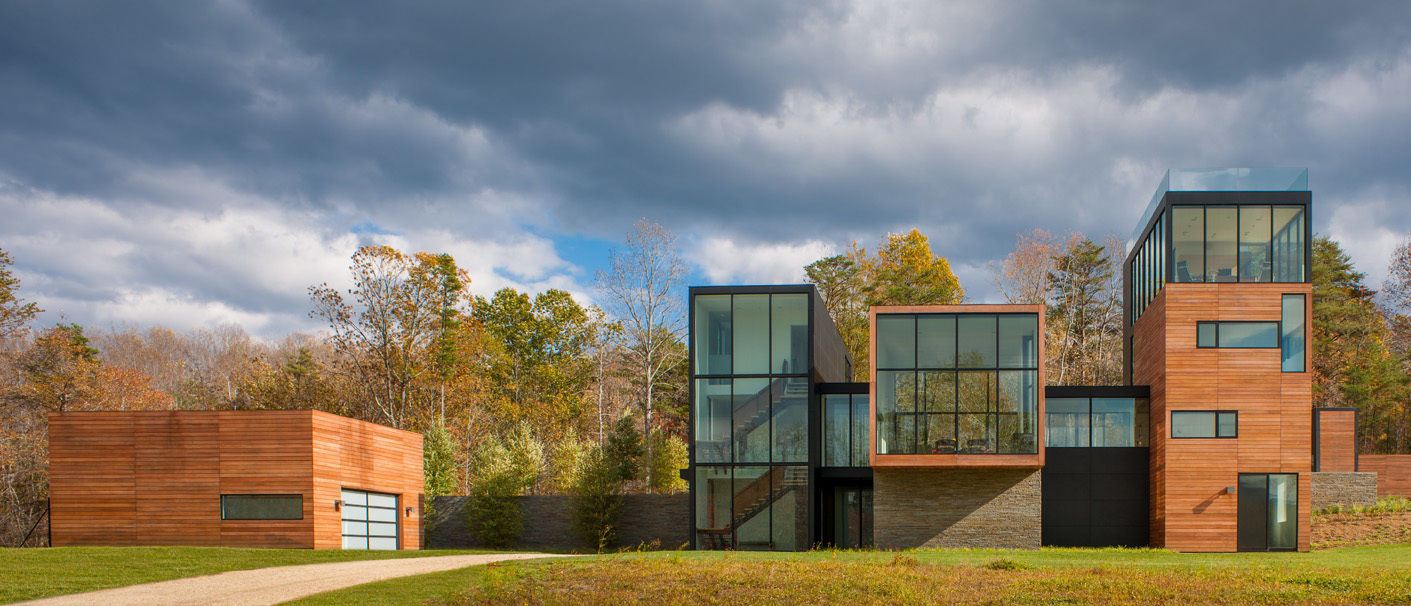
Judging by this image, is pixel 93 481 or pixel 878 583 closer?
pixel 878 583

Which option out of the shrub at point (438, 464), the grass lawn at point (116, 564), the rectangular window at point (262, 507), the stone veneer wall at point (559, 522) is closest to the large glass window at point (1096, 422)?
the stone veneer wall at point (559, 522)

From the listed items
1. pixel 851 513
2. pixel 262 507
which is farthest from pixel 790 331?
pixel 262 507

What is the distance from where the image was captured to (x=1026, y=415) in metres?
23.1

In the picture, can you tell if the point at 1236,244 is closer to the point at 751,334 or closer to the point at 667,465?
the point at 751,334

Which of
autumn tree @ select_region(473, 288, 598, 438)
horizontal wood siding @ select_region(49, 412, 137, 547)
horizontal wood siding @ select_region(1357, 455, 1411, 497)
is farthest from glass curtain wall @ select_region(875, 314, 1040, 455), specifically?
autumn tree @ select_region(473, 288, 598, 438)

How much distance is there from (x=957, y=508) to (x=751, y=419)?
17.7 ft

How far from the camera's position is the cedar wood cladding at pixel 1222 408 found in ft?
80.7

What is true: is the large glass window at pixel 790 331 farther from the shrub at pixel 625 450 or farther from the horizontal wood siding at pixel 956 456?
the shrub at pixel 625 450

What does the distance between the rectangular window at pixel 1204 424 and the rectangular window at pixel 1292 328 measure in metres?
1.83

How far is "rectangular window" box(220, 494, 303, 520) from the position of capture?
23.2 meters

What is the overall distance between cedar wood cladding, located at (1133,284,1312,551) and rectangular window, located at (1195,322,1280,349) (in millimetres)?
143

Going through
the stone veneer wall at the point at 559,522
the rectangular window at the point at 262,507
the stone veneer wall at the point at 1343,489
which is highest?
the rectangular window at the point at 262,507

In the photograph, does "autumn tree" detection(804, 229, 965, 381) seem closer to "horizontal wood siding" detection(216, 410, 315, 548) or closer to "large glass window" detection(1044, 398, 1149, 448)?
"large glass window" detection(1044, 398, 1149, 448)

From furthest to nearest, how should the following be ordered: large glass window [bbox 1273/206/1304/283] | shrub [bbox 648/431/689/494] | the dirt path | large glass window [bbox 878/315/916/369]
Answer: shrub [bbox 648/431/689/494], large glass window [bbox 1273/206/1304/283], large glass window [bbox 878/315/916/369], the dirt path
